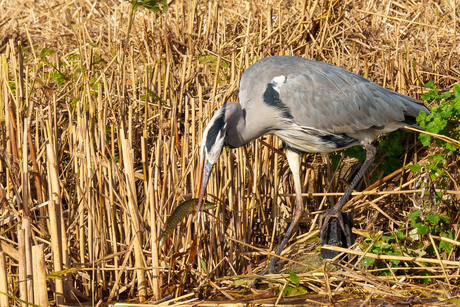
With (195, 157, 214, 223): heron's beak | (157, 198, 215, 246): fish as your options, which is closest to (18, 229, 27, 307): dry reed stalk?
(157, 198, 215, 246): fish

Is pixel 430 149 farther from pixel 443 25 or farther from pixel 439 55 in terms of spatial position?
pixel 443 25

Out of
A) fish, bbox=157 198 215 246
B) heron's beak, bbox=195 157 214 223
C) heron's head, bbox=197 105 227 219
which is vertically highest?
heron's head, bbox=197 105 227 219

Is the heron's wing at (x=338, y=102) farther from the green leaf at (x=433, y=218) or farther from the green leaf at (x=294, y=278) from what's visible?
the green leaf at (x=294, y=278)

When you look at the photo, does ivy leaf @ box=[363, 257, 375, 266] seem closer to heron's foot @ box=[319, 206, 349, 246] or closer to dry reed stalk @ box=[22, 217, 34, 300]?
heron's foot @ box=[319, 206, 349, 246]

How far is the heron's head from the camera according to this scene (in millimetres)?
2927

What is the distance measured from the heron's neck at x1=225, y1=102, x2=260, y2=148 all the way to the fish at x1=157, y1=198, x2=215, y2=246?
53 cm

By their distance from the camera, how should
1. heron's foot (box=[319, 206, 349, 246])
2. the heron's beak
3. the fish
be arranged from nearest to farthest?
the fish < the heron's beak < heron's foot (box=[319, 206, 349, 246])

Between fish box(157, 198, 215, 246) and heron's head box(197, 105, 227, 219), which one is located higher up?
heron's head box(197, 105, 227, 219)

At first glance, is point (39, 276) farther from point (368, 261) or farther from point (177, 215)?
point (368, 261)

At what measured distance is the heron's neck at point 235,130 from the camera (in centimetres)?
323

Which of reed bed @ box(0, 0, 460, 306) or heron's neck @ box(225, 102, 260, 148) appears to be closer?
reed bed @ box(0, 0, 460, 306)

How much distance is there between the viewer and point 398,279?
306cm

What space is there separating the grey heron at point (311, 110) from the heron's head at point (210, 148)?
207 millimetres

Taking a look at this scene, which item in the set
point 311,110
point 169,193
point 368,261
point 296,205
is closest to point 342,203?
point 296,205
